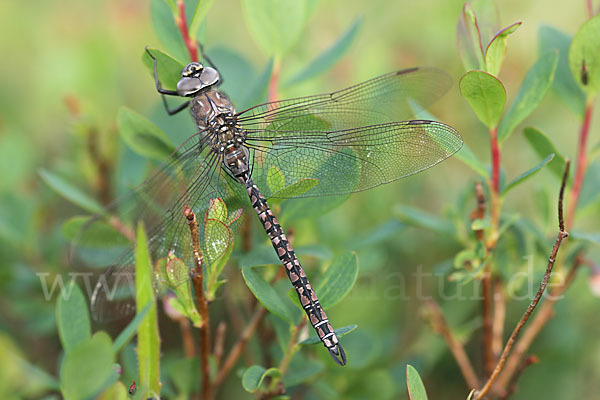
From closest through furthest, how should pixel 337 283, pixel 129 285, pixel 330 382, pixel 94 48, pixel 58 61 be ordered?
1. pixel 337 283
2. pixel 129 285
3. pixel 330 382
4. pixel 94 48
5. pixel 58 61

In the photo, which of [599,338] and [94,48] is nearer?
[599,338]

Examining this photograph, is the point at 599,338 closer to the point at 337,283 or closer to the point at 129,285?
the point at 337,283

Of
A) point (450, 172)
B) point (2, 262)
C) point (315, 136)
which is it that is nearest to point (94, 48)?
point (2, 262)

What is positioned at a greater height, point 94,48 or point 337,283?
point 94,48

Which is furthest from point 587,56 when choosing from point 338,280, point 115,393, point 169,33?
point 115,393

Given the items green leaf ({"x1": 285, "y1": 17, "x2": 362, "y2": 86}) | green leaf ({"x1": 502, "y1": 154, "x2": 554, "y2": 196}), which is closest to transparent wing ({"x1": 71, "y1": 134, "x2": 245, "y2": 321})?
green leaf ({"x1": 285, "y1": 17, "x2": 362, "y2": 86})

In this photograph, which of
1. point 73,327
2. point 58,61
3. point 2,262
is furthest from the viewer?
point 58,61

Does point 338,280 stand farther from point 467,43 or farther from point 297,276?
point 467,43
